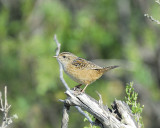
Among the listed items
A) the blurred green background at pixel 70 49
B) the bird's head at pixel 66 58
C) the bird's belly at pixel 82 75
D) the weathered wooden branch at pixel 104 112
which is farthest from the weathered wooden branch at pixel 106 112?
the blurred green background at pixel 70 49

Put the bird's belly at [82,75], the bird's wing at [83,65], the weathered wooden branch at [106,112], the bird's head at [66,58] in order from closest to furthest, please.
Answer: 1. the weathered wooden branch at [106,112]
2. the bird's belly at [82,75]
3. the bird's wing at [83,65]
4. the bird's head at [66,58]

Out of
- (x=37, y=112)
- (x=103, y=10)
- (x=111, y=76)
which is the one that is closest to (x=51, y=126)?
(x=37, y=112)

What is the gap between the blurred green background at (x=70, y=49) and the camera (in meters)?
9.28

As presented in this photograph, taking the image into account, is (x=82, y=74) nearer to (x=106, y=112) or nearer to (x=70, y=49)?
(x=106, y=112)

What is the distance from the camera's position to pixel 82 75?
222 inches

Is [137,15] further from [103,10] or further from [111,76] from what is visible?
[111,76]

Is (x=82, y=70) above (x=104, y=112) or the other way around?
above

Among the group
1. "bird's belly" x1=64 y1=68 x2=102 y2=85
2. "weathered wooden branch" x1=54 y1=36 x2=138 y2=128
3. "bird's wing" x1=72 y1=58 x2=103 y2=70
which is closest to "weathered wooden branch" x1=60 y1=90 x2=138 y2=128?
"weathered wooden branch" x1=54 y1=36 x2=138 y2=128

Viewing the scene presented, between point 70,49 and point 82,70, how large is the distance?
11.1 feet

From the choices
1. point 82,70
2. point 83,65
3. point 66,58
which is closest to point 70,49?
point 66,58

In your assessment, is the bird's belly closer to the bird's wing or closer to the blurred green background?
the bird's wing

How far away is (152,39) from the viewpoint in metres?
10.3

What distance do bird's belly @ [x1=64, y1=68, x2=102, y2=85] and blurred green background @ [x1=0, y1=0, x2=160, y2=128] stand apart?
2.89 m

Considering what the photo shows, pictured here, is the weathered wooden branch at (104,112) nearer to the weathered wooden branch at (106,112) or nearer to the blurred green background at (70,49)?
the weathered wooden branch at (106,112)
